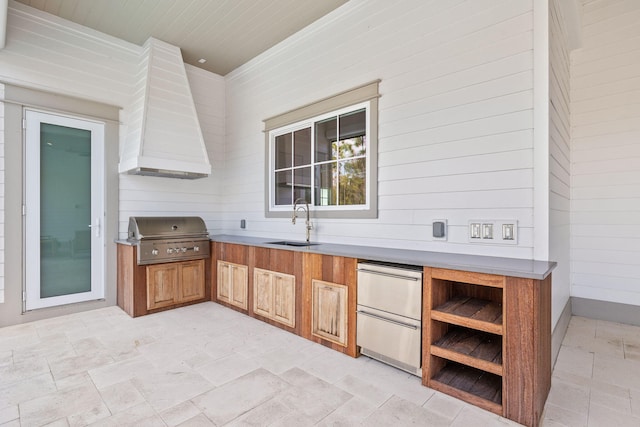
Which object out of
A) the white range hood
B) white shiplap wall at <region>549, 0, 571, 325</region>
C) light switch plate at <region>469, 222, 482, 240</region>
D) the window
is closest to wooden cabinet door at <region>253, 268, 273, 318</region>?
the window

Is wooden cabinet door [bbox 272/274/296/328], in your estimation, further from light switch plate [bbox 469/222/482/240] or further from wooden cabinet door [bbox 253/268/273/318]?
light switch plate [bbox 469/222/482/240]

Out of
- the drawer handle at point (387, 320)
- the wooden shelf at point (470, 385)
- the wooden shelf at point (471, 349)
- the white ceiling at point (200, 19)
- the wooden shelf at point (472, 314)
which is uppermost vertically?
the white ceiling at point (200, 19)

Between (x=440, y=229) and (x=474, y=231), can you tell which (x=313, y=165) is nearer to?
(x=440, y=229)

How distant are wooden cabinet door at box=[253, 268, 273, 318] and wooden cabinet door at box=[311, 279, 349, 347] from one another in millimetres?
625

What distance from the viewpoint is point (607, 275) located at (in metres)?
3.47

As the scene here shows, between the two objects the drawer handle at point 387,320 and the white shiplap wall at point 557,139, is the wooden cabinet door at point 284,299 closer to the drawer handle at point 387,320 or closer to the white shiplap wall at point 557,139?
the drawer handle at point 387,320

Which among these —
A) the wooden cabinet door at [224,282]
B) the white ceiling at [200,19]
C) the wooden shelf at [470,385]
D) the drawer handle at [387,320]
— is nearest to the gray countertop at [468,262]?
the drawer handle at [387,320]

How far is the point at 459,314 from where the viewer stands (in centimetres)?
205

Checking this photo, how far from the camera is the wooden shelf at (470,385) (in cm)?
190

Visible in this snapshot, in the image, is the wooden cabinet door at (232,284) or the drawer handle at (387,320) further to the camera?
the wooden cabinet door at (232,284)

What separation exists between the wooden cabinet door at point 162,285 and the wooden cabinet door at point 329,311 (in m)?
1.92

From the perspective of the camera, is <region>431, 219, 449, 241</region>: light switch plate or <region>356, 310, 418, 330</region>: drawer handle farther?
<region>431, 219, 449, 241</region>: light switch plate

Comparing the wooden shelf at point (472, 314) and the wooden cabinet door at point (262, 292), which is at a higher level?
the wooden shelf at point (472, 314)

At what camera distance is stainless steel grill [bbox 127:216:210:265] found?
3570 millimetres
